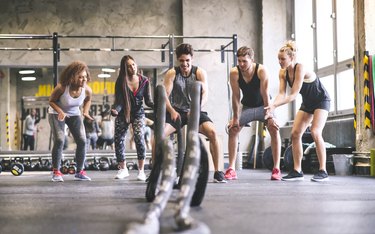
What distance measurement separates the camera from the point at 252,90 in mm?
5500

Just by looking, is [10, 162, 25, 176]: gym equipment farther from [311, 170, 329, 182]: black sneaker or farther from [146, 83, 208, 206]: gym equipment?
[146, 83, 208, 206]: gym equipment

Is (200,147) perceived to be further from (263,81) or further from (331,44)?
(331,44)

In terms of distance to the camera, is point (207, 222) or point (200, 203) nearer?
point (207, 222)

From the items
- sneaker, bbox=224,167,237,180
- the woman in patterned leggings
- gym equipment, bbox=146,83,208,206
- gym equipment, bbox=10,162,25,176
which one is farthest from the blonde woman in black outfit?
gym equipment, bbox=10,162,25,176

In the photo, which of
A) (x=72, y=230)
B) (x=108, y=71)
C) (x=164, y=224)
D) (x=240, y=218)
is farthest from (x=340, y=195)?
(x=108, y=71)

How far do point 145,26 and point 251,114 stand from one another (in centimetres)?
611

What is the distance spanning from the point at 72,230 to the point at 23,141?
39.3ft

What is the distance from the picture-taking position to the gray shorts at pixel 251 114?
18.2 ft

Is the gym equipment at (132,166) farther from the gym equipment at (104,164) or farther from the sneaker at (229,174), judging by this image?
the sneaker at (229,174)

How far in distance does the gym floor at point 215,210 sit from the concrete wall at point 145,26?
6.64 meters

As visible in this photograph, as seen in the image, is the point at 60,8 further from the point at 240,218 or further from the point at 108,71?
the point at 240,218

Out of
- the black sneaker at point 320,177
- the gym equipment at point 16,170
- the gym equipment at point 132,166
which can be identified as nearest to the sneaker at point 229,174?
the black sneaker at point 320,177

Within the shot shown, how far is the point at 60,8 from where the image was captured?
36.8 feet

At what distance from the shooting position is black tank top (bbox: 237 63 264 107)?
17.9ft
